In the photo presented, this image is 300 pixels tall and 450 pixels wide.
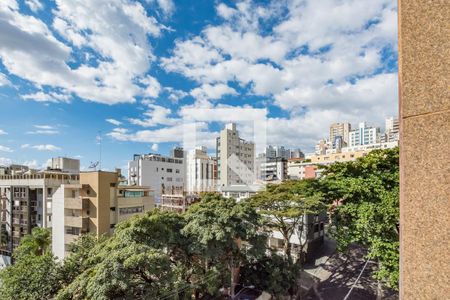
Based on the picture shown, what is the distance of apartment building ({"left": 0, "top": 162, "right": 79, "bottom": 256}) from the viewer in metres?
23.4

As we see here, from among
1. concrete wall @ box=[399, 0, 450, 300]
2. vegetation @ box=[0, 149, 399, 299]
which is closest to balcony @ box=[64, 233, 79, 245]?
vegetation @ box=[0, 149, 399, 299]

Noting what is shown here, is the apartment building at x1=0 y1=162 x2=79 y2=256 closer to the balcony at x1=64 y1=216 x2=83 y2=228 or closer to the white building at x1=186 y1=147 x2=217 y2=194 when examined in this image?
the balcony at x1=64 y1=216 x2=83 y2=228

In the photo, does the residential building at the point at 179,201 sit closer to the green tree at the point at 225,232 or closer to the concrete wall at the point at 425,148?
the green tree at the point at 225,232

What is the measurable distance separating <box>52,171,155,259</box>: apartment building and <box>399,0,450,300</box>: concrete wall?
55.6 feet

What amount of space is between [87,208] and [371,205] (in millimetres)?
16132

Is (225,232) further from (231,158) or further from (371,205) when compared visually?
(231,158)

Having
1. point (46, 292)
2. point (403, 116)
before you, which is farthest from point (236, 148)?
point (403, 116)

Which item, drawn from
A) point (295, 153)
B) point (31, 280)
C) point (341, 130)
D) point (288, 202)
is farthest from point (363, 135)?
point (31, 280)

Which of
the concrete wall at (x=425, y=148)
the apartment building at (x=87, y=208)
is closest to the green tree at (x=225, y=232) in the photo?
the concrete wall at (x=425, y=148)

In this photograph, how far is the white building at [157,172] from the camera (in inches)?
1521

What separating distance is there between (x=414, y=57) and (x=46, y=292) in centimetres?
1052

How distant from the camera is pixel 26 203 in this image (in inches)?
961

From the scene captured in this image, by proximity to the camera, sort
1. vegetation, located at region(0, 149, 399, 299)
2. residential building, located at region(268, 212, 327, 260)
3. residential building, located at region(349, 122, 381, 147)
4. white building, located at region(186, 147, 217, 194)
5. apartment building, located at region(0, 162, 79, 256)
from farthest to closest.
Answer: residential building, located at region(349, 122, 381, 147), white building, located at region(186, 147, 217, 194), apartment building, located at region(0, 162, 79, 256), residential building, located at region(268, 212, 327, 260), vegetation, located at region(0, 149, 399, 299)

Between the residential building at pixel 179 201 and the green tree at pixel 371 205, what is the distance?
20990mm
